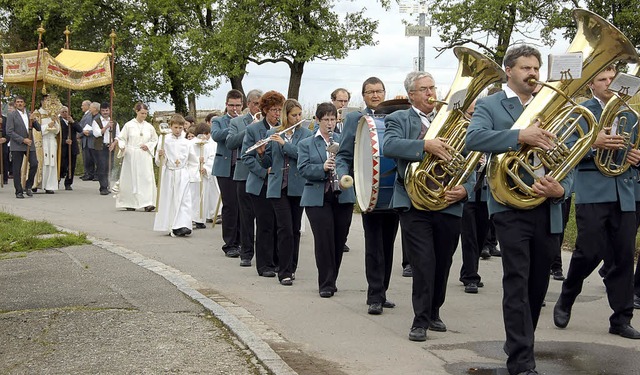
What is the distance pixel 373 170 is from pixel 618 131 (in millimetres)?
1878

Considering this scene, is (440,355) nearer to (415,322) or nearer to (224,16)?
(415,322)

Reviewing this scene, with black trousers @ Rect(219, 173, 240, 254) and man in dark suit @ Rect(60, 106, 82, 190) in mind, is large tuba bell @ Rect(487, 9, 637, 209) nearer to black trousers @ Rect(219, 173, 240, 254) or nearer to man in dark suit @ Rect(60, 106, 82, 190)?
black trousers @ Rect(219, 173, 240, 254)

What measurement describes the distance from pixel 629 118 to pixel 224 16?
3156cm

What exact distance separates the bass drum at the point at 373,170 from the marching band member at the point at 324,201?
0.90 meters

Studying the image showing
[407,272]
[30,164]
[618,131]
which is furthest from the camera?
[30,164]

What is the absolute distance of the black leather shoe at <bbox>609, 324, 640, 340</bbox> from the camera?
794 centimetres

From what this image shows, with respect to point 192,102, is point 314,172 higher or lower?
lower

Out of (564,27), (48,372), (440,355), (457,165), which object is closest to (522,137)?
(457,165)

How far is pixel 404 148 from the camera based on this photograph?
7793 millimetres

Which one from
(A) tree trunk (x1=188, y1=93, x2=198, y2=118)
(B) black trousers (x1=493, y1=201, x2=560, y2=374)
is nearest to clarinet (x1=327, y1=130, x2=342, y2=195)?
(B) black trousers (x1=493, y1=201, x2=560, y2=374)

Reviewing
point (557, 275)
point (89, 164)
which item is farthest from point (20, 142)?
point (557, 275)

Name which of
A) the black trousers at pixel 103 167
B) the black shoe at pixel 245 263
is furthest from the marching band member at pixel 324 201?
the black trousers at pixel 103 167

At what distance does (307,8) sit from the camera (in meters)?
38.7

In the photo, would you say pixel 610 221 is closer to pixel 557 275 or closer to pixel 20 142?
pixel 557 275
